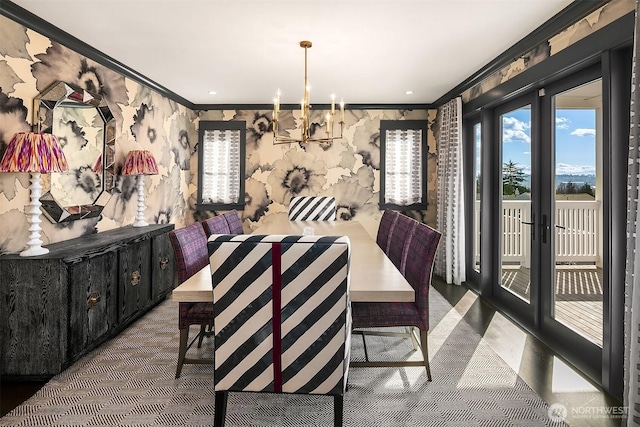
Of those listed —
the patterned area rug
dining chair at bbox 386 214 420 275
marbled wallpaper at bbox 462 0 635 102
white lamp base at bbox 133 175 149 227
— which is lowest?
the patterned area rug

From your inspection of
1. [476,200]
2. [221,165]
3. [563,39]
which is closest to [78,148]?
[221,165]

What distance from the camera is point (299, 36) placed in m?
2.80

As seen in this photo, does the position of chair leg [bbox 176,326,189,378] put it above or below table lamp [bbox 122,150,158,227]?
below

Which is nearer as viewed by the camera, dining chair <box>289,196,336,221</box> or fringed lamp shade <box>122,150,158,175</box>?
fringed lamp shade <box>122,150,158,175</box>

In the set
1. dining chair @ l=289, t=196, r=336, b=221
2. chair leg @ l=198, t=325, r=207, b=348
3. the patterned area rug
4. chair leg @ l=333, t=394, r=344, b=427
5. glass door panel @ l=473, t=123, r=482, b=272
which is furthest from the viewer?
dining chair @ l=289, t=196, r=336, b=221

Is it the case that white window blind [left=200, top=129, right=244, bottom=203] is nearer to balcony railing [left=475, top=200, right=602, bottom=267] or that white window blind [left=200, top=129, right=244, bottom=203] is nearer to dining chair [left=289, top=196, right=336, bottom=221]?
dining chair [left=289, top=196, right=336, bottom=221]

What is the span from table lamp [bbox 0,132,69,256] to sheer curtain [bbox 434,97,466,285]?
3841 millimetres

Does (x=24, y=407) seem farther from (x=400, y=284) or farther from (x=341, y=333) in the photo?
(x=400, y=284)

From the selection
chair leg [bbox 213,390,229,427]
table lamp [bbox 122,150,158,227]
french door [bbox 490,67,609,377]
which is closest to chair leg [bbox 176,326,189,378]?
chair leg [bbox 213,390,229,427]

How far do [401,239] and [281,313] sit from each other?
54.7 inches

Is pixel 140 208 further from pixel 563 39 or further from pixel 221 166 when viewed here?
pixel 563 39

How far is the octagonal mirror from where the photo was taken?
2676 mm

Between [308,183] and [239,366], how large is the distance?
3857mm

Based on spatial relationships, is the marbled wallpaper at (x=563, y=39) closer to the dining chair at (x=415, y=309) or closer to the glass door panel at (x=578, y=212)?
the glass door panel at (x=578, y=212)
